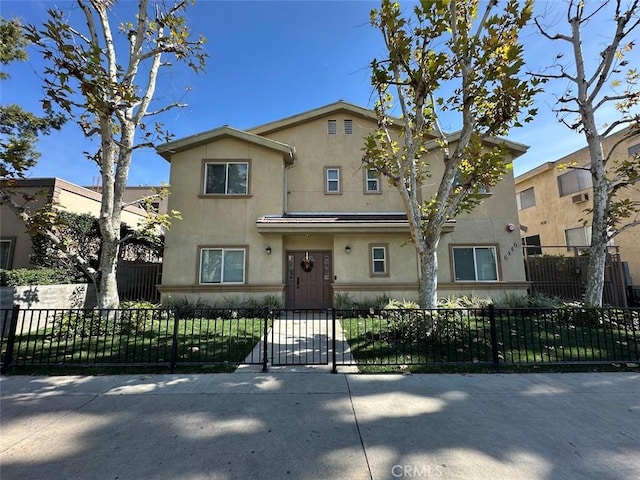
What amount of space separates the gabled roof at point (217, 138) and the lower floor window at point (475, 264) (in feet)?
26.4

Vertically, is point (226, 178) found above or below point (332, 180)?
below

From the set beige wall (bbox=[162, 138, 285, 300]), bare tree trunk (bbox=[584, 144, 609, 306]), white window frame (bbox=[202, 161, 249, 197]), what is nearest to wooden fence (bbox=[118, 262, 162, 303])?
beige wall (bbox=[162, 138, 285, 300])

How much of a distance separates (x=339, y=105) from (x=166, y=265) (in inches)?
391

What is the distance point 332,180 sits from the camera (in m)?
13.6

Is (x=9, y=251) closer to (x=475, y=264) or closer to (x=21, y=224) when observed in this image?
(x=21, y=224)

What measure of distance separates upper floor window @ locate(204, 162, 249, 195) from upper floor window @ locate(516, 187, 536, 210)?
59.1 ft

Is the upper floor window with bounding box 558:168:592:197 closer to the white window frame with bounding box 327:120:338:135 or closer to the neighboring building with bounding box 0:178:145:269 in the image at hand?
the white window frame with bounding box 327:120:338:135

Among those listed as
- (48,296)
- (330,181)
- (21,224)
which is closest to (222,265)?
(48,296)

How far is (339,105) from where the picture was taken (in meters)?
14.0

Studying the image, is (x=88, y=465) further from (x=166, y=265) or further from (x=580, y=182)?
(x=580, y=182)

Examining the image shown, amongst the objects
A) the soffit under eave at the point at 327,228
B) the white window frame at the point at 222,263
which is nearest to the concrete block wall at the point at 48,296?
the white window frame at the point at 222,263

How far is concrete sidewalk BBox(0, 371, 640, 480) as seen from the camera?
291 centimetres

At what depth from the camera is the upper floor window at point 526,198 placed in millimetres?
19906

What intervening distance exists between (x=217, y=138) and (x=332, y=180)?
16.5 ft
